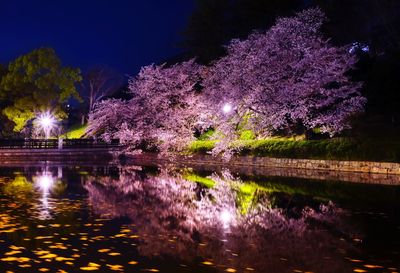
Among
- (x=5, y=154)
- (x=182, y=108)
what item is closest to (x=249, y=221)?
(x=182, y=108)

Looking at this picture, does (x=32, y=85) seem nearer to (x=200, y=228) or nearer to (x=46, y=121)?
(x=46, y=121)

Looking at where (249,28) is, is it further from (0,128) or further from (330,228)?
(330,228)

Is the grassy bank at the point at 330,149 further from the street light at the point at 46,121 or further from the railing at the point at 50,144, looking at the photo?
the street light at the point at 46,121

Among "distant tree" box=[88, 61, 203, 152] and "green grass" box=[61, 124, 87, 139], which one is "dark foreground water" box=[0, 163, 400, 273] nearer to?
"distant tree" box=[88, 61, 203, 152]

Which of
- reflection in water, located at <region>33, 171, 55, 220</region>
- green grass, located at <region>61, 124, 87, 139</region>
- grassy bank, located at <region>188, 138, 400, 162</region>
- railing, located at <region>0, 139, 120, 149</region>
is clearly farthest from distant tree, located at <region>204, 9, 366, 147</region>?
green grass, located at <region>61, 124, 87, 139</region>

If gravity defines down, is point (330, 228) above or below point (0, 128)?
below

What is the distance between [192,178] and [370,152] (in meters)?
9.30

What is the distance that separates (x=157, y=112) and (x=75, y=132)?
35.2m

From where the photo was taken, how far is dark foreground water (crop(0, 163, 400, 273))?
8453 mm

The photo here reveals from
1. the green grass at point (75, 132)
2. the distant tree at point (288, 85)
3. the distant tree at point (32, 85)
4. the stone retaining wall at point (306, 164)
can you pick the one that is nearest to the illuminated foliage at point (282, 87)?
the distant tree at point (288, 85)

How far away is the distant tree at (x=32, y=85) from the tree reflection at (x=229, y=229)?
43.3m

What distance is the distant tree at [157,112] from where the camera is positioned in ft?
131

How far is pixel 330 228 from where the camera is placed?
38.9ft

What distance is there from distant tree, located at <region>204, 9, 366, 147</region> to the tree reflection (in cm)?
1295
